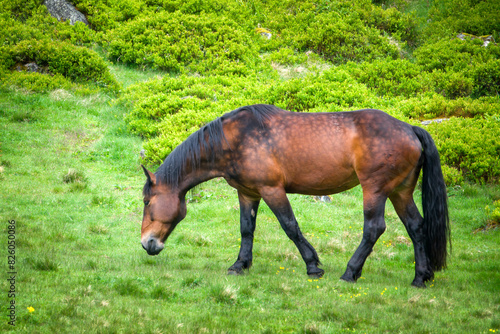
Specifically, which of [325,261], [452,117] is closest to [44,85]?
[325,261]

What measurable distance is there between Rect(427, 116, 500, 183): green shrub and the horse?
5.52 m

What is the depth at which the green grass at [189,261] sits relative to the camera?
466 centimetres

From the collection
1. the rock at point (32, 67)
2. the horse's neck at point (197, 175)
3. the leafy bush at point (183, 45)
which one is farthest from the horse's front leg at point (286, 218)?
the rock at point (32, 67)

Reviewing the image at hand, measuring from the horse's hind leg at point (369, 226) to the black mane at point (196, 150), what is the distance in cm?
190

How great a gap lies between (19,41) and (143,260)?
13.9 metres

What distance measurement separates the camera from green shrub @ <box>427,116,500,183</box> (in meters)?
11.1

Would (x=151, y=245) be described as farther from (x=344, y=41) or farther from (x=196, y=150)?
(x=344, y=41)

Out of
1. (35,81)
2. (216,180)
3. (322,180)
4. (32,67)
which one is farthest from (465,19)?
(32,67)

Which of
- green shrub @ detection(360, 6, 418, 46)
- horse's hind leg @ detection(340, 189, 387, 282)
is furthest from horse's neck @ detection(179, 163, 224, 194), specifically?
green shrub @ detection(360, 6, 418, 46)

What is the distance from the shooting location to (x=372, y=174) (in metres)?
6.06

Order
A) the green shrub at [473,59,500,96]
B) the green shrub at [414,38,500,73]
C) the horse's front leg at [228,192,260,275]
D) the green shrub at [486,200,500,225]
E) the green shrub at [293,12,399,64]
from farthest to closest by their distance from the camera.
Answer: the green shrub at [293,12,399,64] < the green shrub at [414,38,500,73] < the green shrub at [473,59,500,96] < the green shrub at [486,200,500,225] < the horse's front leg at [228,192,260,275]

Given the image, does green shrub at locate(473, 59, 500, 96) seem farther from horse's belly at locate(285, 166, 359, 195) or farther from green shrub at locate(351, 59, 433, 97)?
horse's belly at locate(285, 166, 359, 195)

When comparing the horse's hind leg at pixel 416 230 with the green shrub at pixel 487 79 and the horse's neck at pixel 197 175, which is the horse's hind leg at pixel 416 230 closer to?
the horse's neck at pixel 197 175

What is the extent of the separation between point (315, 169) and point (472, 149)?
6798 millimetres
